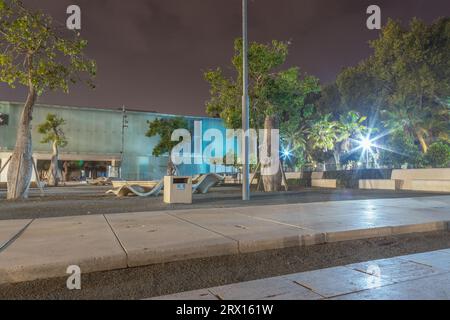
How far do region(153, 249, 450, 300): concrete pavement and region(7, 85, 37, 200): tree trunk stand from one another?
12.9 metres

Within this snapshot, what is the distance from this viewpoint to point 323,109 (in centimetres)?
4900

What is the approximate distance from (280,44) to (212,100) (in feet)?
18.3

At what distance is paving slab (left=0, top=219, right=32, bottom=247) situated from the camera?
5832mm

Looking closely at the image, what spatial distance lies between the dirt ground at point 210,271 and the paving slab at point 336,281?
25 centimetres

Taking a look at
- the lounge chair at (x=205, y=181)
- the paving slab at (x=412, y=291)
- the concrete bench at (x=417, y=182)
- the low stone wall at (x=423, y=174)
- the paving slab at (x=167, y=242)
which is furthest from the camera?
the low stone wall at (x=423, y=174)

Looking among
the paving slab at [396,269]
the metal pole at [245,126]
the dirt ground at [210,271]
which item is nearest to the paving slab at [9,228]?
the dirt ground at [210,271]

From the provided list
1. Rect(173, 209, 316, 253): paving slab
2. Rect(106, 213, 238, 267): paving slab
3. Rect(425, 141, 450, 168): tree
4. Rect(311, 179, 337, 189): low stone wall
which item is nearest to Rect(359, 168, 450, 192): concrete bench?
Rect(311, 179, 337, 189): low stone wall

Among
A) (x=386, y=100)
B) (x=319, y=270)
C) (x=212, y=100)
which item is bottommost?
(x=319, y=270)

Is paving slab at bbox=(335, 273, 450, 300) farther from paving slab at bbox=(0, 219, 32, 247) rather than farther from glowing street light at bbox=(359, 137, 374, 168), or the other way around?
glowing street light at bbox=(359, 137, 374, 168)

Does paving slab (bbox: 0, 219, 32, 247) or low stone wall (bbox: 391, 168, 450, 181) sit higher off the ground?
low stone wall (bbox: 391, 168, 450, 181)

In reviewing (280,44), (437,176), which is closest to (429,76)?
(437,176)

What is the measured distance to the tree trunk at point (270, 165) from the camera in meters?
20.8

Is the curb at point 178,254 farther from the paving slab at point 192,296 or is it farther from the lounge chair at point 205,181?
the lounge chair at point 205,181

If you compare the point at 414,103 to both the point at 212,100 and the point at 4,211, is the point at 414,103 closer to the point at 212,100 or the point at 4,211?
the point at 212,100
